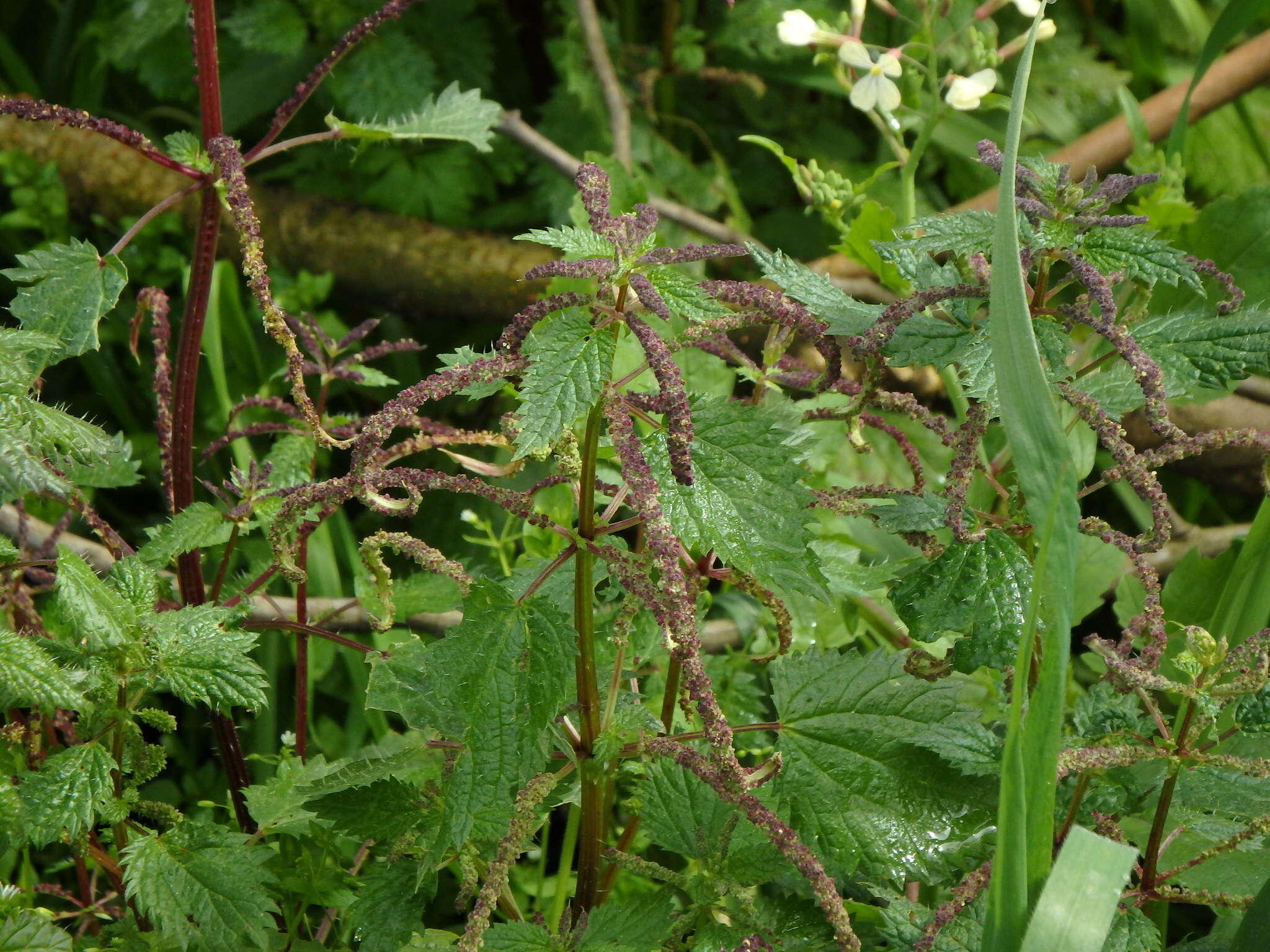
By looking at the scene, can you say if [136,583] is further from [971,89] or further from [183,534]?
[971,89]

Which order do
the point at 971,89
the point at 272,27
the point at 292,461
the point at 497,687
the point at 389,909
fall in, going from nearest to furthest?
the point at 497,687 → the point at 389,909 → the point at 292,461 → the point at 971,89 → the point at 272,27

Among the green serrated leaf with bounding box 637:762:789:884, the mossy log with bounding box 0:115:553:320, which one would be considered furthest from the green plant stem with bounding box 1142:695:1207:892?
the mossy log with bounding box 0:115:553:320

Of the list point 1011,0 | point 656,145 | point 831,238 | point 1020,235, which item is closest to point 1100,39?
point 831,238

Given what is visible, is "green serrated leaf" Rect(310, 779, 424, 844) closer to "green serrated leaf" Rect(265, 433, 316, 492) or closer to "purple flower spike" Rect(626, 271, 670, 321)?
"green serrated leaf" Rect(265, 433, 316, 492)

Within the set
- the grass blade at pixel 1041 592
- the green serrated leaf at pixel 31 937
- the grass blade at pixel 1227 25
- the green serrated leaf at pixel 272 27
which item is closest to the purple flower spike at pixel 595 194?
the grass blade at pixel 1041 592

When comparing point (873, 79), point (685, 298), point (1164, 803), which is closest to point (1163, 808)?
point (1164, 803)

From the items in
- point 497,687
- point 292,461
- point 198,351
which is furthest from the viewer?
point 292,461
